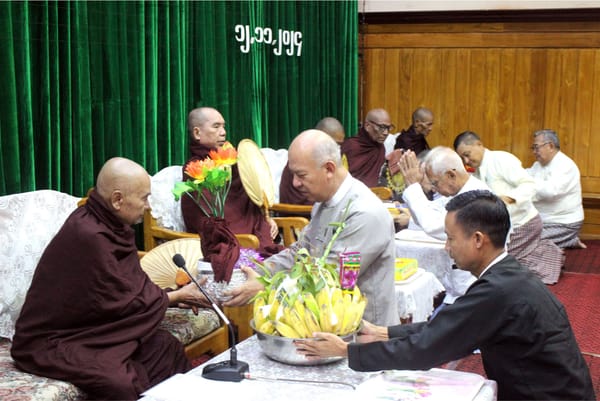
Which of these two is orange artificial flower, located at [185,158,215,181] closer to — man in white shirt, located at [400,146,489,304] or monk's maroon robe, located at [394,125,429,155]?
man in white shirt, located at [400,146,489,304]

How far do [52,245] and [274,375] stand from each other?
3.46 feet

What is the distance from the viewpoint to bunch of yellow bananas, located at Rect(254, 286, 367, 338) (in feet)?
6.52

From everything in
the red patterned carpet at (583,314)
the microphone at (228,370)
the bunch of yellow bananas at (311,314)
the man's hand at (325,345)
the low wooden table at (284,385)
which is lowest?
the red patterned carpet at (583,314)

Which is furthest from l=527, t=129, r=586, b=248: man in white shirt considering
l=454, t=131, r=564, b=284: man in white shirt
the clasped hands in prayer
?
the clasped hands in prayer

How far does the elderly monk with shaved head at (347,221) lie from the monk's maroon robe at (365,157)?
4031 mm

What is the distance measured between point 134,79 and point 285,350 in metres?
2.79

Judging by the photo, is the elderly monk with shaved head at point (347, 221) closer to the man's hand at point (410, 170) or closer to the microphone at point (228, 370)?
the microphone at point (228, 370)

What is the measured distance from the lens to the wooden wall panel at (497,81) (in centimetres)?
738

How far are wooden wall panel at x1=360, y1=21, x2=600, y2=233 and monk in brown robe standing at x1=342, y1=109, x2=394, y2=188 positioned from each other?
1.39 meters

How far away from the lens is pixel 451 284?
4.18 m

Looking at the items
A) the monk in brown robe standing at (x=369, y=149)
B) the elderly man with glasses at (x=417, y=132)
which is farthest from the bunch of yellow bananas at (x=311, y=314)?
the elderly man with glasses at (x=417, y=132)

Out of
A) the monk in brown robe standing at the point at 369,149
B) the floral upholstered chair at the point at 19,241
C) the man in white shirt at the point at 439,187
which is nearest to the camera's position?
the floral upholstered chair at the point at 19,241

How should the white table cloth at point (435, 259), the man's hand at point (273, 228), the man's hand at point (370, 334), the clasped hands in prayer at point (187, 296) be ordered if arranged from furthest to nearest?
the man's hand at point (273, 228) < the white table cloth at point (435, 259) < the clasped hands in prayer at point (187, 296) < the man's hand at point (370, 334)

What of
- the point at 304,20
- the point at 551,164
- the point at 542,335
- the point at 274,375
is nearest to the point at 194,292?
the point at 274,375
